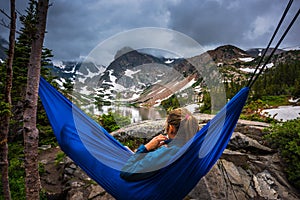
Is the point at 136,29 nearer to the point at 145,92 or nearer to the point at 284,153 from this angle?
the point at 145,92

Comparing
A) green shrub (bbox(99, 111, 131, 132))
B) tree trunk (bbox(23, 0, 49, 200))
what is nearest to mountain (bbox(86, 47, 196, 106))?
tree trunk (bbox(23, 0, 49, 200))

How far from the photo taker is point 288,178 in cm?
254

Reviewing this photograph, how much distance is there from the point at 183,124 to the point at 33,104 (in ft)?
3.99

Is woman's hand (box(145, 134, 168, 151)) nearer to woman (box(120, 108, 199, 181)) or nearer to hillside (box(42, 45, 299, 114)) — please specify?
woman (box(120, 108, 199, 181))

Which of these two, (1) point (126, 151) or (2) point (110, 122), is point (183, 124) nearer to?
(1) point (126, 151)

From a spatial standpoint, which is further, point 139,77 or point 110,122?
point 110,122

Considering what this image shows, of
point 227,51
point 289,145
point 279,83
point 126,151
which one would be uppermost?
point 227,51

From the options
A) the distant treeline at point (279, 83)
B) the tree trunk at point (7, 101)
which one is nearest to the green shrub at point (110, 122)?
the tree trunk at point (7, 101)

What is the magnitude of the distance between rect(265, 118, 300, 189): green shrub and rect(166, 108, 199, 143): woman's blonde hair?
1.96m

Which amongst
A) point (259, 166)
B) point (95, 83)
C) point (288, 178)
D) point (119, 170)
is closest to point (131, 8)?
point (95, 83)

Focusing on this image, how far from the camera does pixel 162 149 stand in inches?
45.6

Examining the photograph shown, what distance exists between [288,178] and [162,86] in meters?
1.84

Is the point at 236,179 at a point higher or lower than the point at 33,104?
lower

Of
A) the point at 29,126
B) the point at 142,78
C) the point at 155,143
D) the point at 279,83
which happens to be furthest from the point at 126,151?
the point at 279,83
